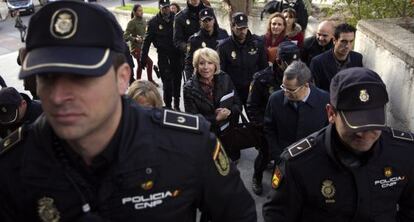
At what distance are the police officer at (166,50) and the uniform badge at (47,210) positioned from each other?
18.6 ft

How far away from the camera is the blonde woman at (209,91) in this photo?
15.1 feet

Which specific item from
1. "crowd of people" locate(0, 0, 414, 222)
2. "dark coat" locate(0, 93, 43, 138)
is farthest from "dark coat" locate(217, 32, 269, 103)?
"crowd of people" locate(0, 0, 414, 222)

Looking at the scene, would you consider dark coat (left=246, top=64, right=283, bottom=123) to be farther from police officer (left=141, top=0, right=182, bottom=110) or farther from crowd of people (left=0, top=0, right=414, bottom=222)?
police officer (left=141, top=0, right=182, bottom=110)

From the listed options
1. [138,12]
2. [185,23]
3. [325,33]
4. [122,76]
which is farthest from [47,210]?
[138,12]

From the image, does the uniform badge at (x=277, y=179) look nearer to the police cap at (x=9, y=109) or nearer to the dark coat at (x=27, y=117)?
the dark coat at (x=27, y=117)

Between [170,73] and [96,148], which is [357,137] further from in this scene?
[170,73]

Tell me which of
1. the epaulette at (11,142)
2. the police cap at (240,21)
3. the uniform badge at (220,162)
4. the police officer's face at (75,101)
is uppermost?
the police officer's face at (75,101)

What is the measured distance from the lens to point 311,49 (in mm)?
5520

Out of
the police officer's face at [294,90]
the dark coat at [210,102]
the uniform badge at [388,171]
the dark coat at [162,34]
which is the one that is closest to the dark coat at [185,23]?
the dark coat at [162,34]

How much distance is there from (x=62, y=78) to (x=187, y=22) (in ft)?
18.1

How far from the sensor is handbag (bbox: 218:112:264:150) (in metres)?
4.69

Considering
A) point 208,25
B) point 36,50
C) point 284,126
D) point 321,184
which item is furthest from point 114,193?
point 208,25

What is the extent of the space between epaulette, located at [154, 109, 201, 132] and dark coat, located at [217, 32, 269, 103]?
3509 mm

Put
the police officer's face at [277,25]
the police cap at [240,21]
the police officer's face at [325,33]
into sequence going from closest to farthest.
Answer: the police officer's face at [325,33] → the police cap at [240,21] → the police officer's face at [277,25]
